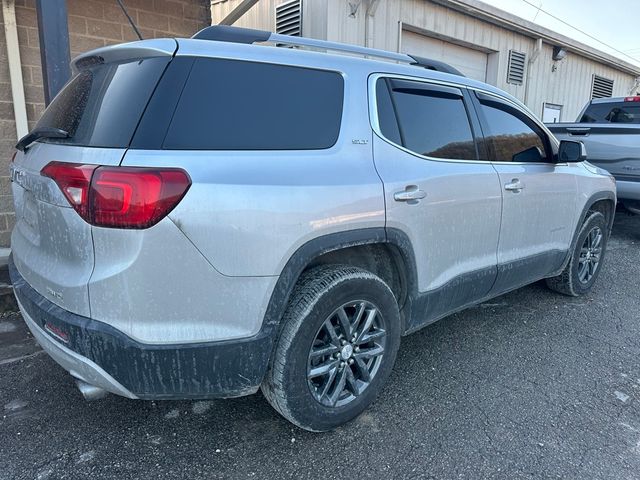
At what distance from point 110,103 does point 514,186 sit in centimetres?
272

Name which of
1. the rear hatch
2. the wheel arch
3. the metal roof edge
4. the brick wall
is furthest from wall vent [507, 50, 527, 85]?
the rear hatch

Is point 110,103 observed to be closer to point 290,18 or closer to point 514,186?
point 514,186

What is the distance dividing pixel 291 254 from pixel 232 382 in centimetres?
63

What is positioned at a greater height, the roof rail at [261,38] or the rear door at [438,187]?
the roof rail at [261,38]

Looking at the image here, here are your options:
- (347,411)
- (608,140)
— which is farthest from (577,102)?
(347,411)

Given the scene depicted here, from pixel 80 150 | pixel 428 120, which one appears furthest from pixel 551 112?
pixel 80 150

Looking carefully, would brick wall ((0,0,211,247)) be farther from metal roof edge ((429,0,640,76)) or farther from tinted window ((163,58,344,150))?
tinted window ((163,58,344,150))

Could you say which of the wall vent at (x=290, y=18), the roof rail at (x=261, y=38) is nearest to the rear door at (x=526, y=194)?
the roof rail at (x=261, y=38)

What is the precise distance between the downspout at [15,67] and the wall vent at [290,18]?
328cm

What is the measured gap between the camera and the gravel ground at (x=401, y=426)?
91.0 inches

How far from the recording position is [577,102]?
12.0 meters

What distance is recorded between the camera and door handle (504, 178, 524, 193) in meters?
3.39

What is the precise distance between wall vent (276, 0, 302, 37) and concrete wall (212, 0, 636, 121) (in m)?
0.11

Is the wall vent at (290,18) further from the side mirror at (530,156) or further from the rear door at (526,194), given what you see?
the side mirror at (530,156)
